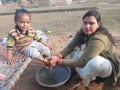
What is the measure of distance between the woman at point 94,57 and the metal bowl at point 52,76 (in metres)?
0.43

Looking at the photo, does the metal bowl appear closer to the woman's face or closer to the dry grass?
the woman's face

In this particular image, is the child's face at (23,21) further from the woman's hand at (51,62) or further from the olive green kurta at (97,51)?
the olive green kurta at (97,51)

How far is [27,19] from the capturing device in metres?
4.45

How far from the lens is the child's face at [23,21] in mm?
4426

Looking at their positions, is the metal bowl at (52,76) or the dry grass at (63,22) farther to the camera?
the dry grass at (63,22)

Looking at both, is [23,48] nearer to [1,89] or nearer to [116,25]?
[1,89]

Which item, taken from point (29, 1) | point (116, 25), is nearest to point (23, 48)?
point (116, 25)

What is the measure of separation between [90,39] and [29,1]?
19798 mm

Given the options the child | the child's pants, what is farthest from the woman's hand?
the child's pants

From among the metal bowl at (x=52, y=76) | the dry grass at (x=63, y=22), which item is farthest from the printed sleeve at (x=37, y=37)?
the dry grass at (x=63, y=22)

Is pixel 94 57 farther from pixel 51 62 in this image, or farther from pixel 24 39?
pixel 24 39

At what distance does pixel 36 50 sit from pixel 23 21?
0.54 meters

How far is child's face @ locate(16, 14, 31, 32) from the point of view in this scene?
4.43 m

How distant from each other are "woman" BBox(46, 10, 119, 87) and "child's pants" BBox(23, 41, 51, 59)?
3.51 ft
